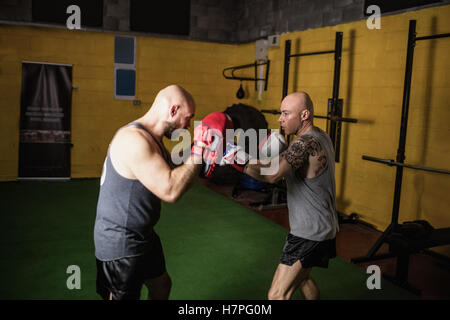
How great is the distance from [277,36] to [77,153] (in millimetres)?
4036

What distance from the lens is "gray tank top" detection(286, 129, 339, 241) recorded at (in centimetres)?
234

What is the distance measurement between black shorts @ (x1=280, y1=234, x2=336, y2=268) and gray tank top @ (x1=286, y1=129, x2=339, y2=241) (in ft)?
0.10

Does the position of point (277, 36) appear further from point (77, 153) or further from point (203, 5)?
point (77, 153)

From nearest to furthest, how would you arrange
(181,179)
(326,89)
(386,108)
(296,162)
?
(181,179)
(296,162)
(386,108)
(326,89)

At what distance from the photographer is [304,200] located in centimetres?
238

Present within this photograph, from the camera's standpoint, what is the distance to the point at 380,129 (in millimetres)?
4828

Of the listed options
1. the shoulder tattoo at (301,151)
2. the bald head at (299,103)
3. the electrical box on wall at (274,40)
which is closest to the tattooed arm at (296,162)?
the shoulder tattoo at (301,151)

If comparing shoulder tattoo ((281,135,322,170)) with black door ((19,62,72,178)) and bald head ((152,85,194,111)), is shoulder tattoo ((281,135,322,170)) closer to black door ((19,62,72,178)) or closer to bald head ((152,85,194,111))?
bald head ((152,85,194,111))

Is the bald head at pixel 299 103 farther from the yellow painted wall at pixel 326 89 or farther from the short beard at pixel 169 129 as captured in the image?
the yellow painted wall at pixel 326 89

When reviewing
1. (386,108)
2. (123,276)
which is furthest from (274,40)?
(123,276)

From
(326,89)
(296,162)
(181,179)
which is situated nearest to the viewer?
(181,179)

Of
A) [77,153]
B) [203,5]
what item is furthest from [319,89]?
[77,153]

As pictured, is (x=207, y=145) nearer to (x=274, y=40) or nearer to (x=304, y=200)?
(x=304, y=200)

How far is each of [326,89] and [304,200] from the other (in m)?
3.66
